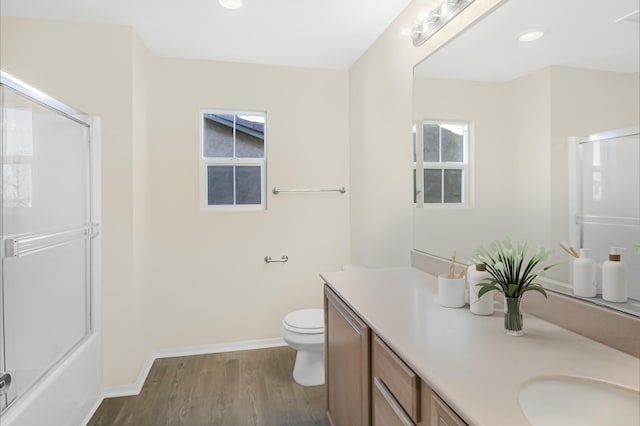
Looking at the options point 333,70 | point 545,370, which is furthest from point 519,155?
point 333,70

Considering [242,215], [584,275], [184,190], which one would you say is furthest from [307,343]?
[584,275]

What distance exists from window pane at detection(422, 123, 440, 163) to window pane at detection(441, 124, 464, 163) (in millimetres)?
53

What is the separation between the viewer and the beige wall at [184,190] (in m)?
2.45

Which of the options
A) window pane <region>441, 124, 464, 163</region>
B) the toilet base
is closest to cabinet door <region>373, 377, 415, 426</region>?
window pane <region>441, 124, 464, 163</region>

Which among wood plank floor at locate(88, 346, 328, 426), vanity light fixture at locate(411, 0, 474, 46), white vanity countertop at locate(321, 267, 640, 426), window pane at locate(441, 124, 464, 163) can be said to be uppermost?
vanity light fixture at locate(411, 0, 474, 46)

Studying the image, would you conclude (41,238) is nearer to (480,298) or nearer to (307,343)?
(307,343)

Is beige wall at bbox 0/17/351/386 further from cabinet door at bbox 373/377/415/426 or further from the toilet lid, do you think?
cabinet door at bbox 373/377/415/426

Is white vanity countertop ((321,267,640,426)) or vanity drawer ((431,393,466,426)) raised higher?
white vanity countertop ((321,267,640,426))

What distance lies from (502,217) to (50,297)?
7.66ft

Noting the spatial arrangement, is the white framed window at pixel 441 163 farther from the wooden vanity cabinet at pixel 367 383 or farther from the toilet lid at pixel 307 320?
the toilet lid at pixel 307 320

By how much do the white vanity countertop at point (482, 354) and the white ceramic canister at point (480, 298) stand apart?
1.1 inches

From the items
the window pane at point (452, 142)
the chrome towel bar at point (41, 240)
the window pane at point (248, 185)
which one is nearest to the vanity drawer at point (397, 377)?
the window pane at point (452, 142)

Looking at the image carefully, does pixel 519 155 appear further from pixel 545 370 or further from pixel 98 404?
pixel 98 404

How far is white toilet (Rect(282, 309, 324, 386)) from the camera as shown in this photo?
7.96 feet
